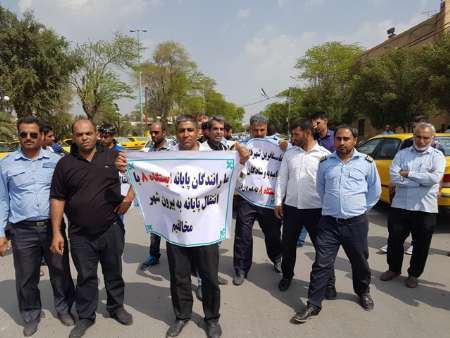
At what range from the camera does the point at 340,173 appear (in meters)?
3.56

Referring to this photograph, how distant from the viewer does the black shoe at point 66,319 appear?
11.6 ft

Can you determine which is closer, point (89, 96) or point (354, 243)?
point (354, 243)

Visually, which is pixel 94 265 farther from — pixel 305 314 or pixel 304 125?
pixel 304 125

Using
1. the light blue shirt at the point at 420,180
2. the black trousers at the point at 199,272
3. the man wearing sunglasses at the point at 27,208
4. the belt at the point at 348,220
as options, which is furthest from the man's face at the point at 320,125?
the man wearing sunglasses at the point at 27,208

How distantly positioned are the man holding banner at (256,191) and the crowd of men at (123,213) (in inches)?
9.7

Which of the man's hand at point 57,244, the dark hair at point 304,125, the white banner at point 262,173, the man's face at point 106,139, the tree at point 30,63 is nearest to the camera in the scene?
the man's hand at point 57,244

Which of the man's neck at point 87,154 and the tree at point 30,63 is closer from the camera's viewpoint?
the man's neck at point 87,154

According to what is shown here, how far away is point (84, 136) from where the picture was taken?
125 inches

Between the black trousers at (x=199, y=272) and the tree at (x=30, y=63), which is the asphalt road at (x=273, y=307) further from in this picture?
the tree at (x=30, y=63)

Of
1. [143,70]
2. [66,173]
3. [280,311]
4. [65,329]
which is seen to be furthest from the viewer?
[143,70]

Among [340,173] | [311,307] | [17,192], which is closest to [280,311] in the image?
[311,307]

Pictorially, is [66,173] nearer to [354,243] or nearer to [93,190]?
[93,190]

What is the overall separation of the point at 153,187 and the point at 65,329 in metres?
1.55

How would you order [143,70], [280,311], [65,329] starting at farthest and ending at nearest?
[143,70], [280,311], [65,329]
